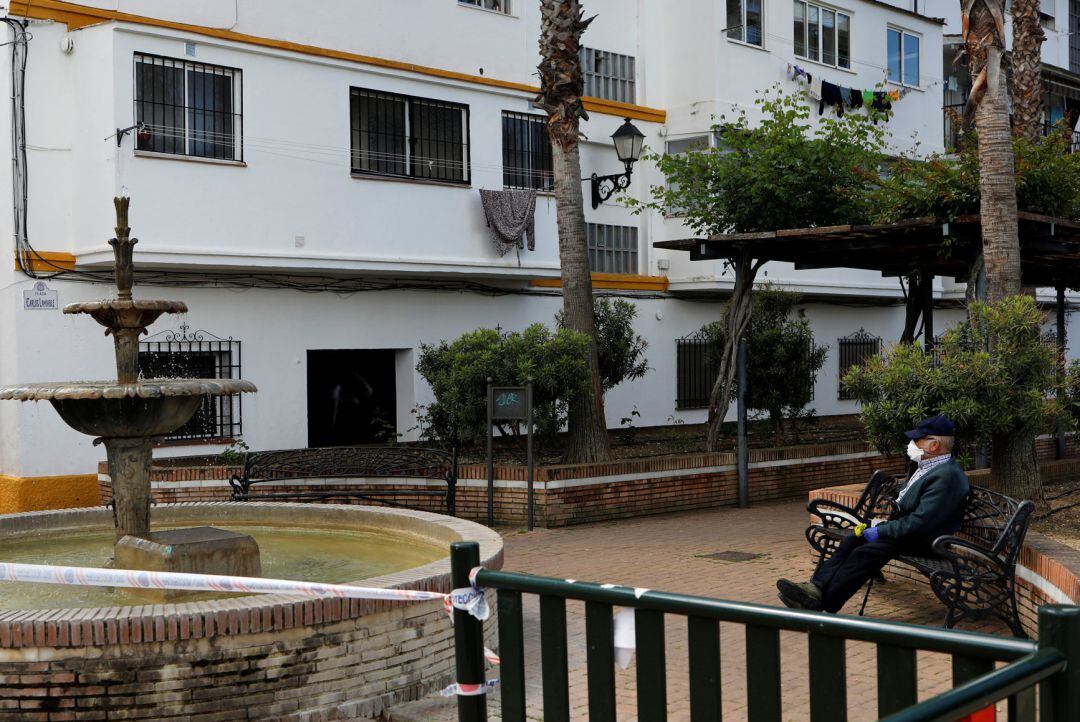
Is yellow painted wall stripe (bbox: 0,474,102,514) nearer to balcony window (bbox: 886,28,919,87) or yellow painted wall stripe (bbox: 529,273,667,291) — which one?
yellow painted wall stripe (bbox: 529,273,667,291)

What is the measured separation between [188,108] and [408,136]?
3.45m

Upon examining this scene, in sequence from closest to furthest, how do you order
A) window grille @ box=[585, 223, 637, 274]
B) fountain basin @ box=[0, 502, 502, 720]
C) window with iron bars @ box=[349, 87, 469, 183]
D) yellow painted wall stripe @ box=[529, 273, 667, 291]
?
fountain basin @ box=[0, 502, 502, 720], window with iron bars @ box=[349, 87, 469, 183], yellow painted wall stripe @ box=[529, 273, 667, 291], window grille @ box=[585, 223, 637, 274]

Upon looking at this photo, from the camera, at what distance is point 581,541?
41.2ft

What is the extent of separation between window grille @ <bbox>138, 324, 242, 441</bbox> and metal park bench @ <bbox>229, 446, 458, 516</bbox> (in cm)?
259

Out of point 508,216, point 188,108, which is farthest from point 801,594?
point 508,216

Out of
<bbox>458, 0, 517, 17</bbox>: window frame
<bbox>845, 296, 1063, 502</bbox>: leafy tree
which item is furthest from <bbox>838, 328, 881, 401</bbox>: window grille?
<bbox>845, 296, 1063, 502</bbox>: leafy tree

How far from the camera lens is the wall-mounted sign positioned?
593 inches

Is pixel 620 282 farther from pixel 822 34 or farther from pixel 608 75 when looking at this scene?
pixel 822 34

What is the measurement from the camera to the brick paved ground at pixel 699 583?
20.4ft

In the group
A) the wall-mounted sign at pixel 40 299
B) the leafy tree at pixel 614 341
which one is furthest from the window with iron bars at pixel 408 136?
the wall-mounted sign at pixel 40 299

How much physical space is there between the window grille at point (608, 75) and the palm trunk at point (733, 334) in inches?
265

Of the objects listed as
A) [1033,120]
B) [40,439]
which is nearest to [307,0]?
[40,439]

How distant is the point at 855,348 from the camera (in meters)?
26.3

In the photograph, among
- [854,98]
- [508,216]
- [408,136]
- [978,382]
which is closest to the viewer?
[978,382]
